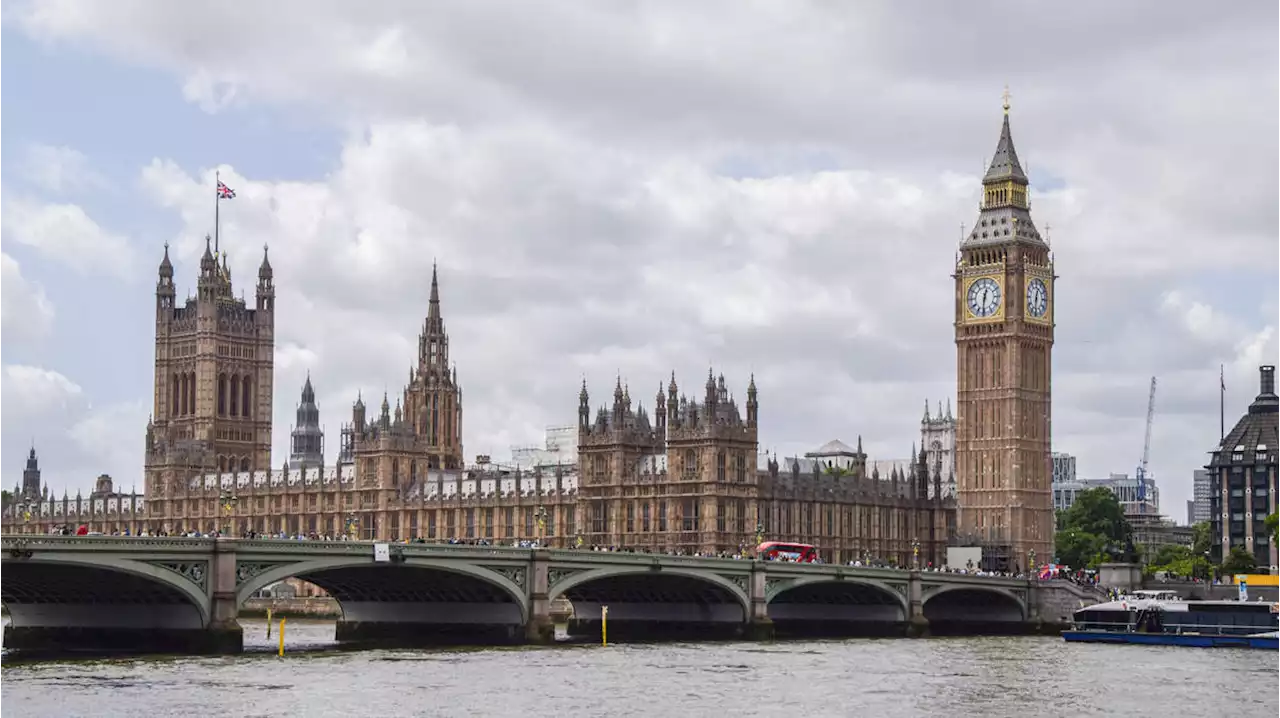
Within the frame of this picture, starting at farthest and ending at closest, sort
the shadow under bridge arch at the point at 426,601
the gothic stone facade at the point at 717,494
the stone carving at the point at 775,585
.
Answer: the gothic stone facade at the point at 717,494 → the stone carving at the point at 775,585 → the shadow under bridge arch at the point at 426,601

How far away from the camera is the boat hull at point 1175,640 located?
113 meters

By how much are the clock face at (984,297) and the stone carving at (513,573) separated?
7787 cm

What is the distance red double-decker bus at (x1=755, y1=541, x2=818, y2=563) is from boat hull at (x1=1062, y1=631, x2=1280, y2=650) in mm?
23230

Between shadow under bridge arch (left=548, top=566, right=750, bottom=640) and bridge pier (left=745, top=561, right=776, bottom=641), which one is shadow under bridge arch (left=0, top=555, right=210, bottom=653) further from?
bridge pier (left=745, top=561, right=776, bottom=641)

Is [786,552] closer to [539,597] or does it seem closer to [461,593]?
[461,593]

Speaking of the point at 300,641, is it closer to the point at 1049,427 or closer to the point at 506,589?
the point at 506,589

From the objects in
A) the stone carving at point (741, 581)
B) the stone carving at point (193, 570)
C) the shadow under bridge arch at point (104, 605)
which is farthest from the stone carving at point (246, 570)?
the stone carving at point (741, 581)

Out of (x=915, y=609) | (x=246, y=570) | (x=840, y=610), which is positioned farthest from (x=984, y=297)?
(x=246, y=570)

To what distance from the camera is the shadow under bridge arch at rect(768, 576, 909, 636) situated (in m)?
133

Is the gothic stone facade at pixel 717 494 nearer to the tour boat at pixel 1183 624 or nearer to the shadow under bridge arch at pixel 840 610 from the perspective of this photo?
the shadow under bridge arch at pixel 840 610

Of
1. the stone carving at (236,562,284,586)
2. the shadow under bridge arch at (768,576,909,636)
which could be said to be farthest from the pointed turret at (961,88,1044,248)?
the stone carving at (236,562,284,586)

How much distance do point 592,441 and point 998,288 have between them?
113 ft

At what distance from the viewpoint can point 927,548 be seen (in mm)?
184875

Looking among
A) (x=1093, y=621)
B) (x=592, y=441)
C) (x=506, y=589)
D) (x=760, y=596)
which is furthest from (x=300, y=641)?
(x=592, y=441)
